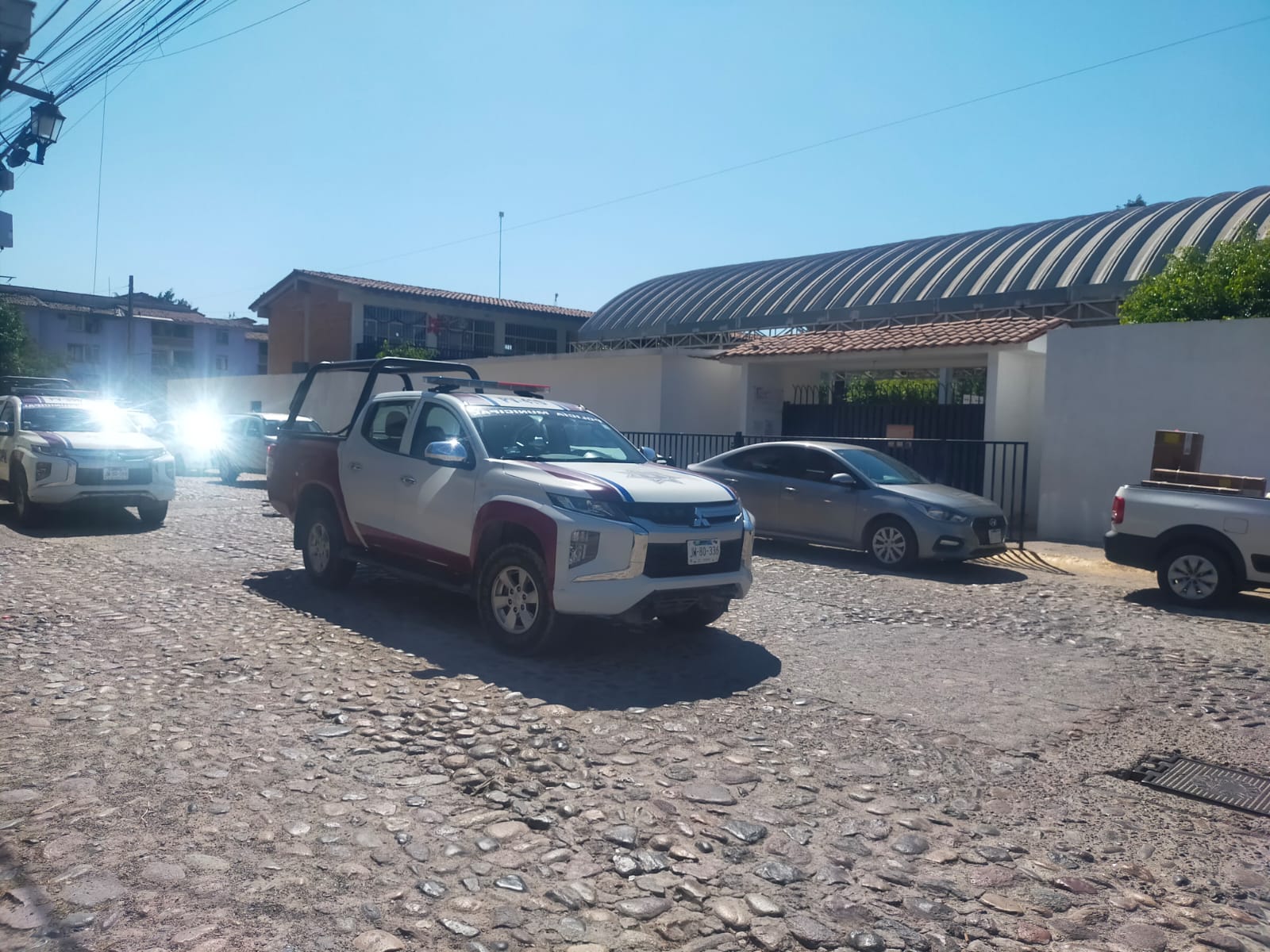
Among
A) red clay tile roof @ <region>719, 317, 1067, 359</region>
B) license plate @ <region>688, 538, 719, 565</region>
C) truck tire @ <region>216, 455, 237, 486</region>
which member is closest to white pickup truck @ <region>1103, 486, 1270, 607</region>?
license plate @ <region>688, 538, 719, 565</region>

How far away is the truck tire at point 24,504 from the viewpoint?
12.9 m

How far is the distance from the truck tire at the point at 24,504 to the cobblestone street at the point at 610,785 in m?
5.33

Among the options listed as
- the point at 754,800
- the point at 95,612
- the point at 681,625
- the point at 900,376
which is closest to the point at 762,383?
the point at 900,376

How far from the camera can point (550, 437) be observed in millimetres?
8000

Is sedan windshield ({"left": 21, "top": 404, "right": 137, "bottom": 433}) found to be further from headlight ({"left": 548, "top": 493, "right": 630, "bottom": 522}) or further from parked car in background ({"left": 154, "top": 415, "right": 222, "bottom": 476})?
parked car in background ({"left": 154, "top": 415, "right": 222, "bottom": 476})

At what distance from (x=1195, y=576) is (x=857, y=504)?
3.61 m

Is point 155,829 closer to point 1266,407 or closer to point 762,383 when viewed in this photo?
point 1266,407

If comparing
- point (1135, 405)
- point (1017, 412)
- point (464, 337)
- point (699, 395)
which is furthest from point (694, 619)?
point (464, 337)

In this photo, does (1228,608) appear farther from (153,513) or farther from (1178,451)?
(153,513)

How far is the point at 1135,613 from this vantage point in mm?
9383

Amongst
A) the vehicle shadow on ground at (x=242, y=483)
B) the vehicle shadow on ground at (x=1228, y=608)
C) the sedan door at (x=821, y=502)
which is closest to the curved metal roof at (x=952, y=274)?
the sedan door at (x=821, y=502)

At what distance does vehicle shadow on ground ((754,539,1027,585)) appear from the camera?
1122cm

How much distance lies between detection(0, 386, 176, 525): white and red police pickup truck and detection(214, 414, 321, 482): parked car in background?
8537 millimetres

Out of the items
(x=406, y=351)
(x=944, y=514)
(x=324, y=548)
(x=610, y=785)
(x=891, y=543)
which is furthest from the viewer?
(x=406, y=351)
